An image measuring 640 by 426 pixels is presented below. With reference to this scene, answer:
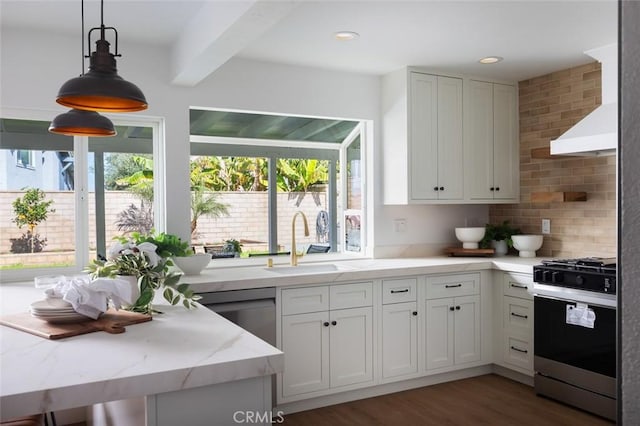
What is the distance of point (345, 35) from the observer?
3217 mm

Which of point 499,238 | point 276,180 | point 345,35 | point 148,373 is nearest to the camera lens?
point 148,373

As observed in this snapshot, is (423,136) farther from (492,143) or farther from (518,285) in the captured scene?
(518,285)

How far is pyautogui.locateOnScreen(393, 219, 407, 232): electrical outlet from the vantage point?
437 cm

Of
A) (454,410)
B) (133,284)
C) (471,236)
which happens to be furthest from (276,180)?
(133,284)

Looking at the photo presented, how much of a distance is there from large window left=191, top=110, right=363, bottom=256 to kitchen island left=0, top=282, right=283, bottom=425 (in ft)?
8.14

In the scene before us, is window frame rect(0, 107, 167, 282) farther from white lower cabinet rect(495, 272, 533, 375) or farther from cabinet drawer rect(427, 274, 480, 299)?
white lower cabinet rect(495, 272, 533, 375)

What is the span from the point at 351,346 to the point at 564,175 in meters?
2.15

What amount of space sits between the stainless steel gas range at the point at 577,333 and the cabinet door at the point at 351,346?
1.10 metres

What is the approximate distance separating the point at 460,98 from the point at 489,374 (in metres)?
2.13

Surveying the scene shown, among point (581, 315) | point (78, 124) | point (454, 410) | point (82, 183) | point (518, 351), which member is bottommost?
point (454, 410)

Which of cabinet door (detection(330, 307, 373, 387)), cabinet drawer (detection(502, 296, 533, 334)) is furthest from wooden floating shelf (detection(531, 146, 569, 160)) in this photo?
cabinet door (detection(330, 307, 373, 387))

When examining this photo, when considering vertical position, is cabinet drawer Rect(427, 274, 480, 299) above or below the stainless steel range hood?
below

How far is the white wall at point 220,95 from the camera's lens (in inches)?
126

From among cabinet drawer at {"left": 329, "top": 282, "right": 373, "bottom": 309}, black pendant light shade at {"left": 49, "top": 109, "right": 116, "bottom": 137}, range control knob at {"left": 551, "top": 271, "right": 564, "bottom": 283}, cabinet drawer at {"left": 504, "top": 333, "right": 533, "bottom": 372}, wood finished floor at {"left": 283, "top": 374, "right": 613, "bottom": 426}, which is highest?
black pendant light shade at {"left": 49, "top": 109, "right": 116, "bottom": 137}
